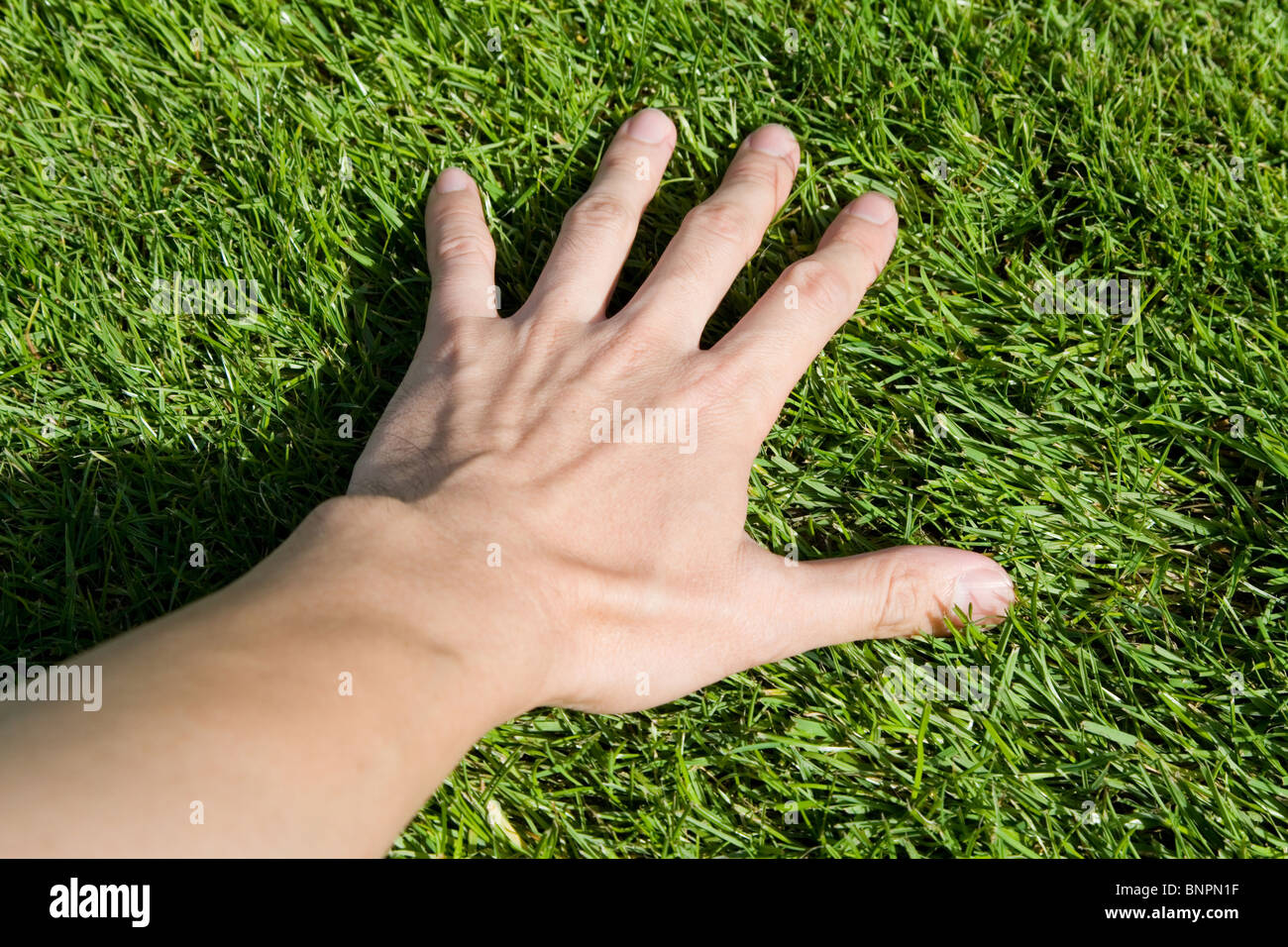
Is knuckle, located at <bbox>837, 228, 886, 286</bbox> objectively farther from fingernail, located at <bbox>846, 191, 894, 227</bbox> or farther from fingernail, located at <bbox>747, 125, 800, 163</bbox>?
fingernail, located at <bbox>747, 125, 800, 163</bbox>

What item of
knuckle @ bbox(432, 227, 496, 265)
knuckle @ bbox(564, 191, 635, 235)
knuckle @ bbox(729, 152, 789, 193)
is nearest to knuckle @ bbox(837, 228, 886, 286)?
knuckle @ bbox(729, 152, 789, 193)

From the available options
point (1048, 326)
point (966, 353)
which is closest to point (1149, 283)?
point (1048, 326)

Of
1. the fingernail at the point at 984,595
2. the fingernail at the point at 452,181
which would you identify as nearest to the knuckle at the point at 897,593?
the fingernail at the point at 984,595

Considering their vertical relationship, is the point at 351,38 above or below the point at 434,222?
above

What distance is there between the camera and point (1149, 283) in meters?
2.58

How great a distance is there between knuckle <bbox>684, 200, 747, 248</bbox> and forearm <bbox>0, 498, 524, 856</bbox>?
1.17 m

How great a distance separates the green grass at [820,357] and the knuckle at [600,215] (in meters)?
0.18

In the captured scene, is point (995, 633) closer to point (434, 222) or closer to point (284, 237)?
point (434, 222)

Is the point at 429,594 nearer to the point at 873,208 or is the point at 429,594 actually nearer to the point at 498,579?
the point at 498,579

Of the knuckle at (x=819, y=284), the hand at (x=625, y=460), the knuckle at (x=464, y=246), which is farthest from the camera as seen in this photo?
the knuckle at (x=464, y=246)

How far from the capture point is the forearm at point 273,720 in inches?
49.6

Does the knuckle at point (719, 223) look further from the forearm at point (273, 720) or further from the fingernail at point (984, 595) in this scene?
the forearm at point (273, 720)

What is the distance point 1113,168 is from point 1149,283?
1.23 ft
